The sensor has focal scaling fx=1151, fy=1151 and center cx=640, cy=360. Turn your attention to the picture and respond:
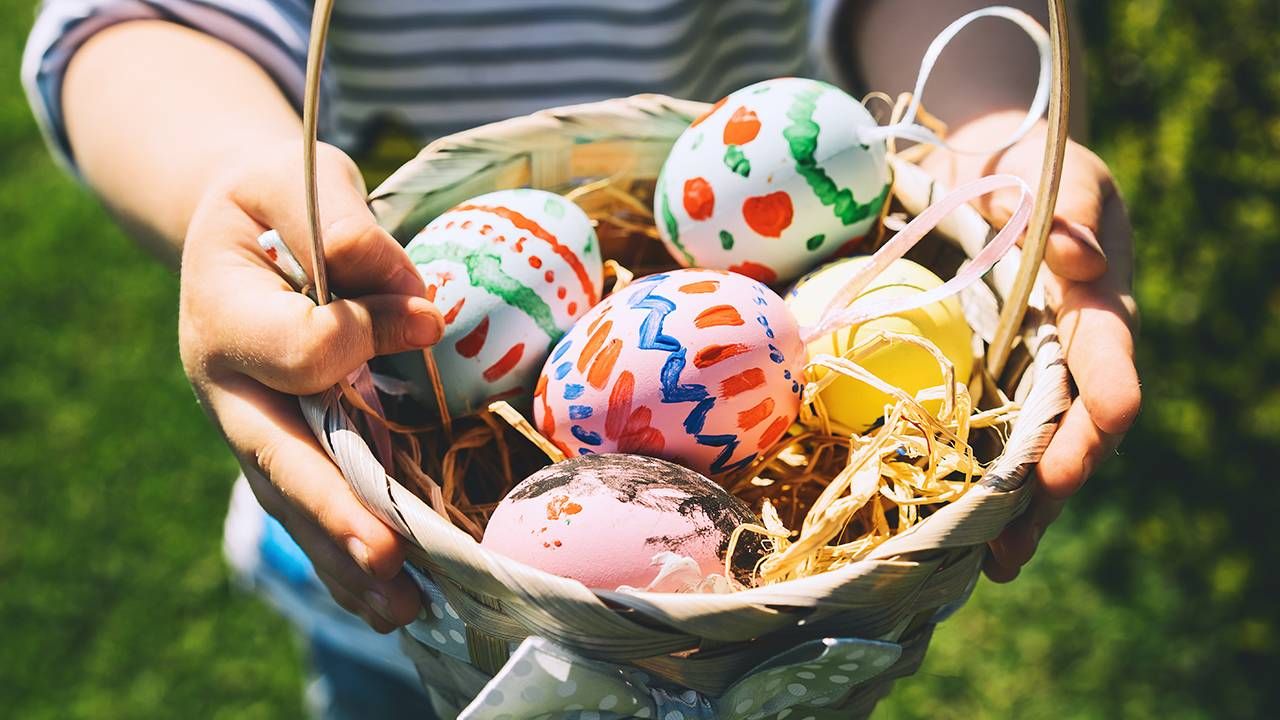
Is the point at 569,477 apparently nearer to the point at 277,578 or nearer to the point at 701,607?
the point at 701,607

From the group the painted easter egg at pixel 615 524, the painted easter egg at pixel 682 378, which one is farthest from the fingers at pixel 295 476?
the painted easter egg at pixel 682 378

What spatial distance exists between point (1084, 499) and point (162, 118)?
5.73ft

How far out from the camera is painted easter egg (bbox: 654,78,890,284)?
1201 mm

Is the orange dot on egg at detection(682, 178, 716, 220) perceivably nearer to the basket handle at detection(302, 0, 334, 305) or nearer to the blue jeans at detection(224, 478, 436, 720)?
the basket handle at detection(302, 0, 334, 305)

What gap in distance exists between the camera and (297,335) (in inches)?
37.0

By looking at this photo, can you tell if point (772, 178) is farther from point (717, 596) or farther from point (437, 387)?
point (717, 596)

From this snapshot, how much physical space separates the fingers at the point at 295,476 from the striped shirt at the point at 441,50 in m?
0.54

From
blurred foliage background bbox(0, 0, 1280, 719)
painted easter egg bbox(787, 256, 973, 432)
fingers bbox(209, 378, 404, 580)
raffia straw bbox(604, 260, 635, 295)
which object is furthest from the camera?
blurred foliage background bbox(0, 0, 1280, 719)

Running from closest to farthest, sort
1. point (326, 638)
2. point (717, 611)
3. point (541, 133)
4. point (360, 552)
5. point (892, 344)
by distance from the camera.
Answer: point (717, 611)
point (360, 552)
point (892, 344)
point (541, 133)
point (326, 638)

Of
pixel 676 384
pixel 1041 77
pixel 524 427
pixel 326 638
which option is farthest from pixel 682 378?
pixel 326 638

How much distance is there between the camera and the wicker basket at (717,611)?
820mm

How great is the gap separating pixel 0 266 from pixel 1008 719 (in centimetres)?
236

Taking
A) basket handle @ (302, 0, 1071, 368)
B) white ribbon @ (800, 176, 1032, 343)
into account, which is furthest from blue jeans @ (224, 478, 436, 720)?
white ribbon @ (800, 176, 1032, 343)

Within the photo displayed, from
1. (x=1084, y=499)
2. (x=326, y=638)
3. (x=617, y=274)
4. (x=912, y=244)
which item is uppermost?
(x=912, y=244)
